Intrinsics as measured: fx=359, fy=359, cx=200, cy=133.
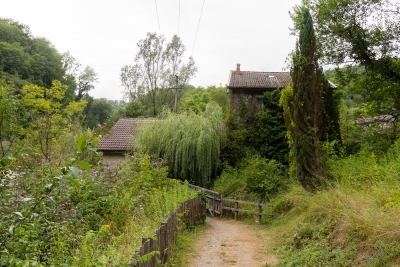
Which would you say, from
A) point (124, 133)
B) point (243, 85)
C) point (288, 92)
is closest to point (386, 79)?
point (288, 92)

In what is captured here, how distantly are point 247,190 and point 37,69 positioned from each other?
34.5 m

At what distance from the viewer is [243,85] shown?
22141mm

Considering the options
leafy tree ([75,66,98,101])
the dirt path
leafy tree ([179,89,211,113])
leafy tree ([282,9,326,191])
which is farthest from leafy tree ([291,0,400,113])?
leafy tree ([75,66,98,101])

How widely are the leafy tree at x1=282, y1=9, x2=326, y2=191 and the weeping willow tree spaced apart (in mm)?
7152

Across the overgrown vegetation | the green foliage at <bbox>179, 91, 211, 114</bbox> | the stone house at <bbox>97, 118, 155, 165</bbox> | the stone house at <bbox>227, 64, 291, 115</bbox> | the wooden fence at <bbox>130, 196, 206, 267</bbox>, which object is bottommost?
the wooden fence at <bbox>130, 196, 206, 267</bbox>

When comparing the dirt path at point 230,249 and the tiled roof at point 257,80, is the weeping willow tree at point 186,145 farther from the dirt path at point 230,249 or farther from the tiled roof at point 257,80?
the dirt path at point 230,249

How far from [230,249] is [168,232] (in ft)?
8.30

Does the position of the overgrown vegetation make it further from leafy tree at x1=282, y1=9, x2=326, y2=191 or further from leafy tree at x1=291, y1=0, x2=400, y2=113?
leafy tree at x1=291, y1=0, x2=400, y2=113

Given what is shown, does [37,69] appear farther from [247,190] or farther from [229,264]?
[229,264]

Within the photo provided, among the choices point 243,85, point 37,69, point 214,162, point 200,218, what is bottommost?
point 200,218

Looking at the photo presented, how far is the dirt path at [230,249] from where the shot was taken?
7922 mm

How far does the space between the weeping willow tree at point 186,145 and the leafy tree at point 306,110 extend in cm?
715

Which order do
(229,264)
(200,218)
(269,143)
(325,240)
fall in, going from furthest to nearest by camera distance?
(269,143), (200,218), (229,264), (325,240)

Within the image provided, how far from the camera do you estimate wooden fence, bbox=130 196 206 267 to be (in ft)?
16.8
